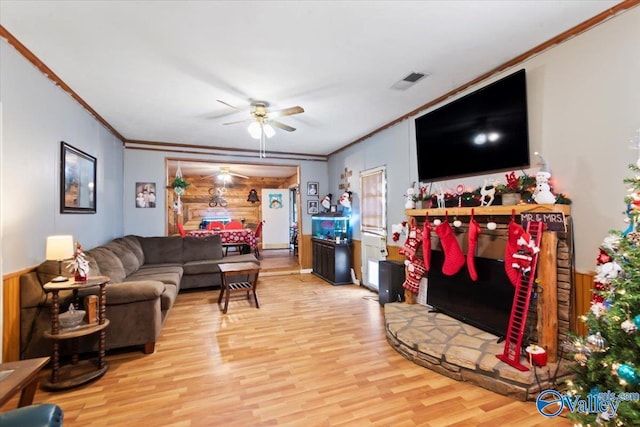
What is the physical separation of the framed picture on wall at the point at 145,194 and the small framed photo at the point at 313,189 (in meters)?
3.04

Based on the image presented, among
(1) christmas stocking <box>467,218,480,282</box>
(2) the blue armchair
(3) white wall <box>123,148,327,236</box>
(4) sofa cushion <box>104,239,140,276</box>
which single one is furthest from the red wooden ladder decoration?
(3) white wall <box>123,148,327,236</box>

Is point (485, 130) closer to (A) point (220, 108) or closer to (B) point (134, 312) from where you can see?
(A) point (220, 108)

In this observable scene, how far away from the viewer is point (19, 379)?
1.46 meters

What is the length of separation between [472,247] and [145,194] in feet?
17.5

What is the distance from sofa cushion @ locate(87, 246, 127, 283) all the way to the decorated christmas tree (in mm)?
4046

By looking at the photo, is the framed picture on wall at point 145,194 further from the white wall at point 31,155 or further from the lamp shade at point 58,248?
the lamp shade at point 58,248

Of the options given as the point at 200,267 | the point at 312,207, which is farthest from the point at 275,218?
the point at 200,267

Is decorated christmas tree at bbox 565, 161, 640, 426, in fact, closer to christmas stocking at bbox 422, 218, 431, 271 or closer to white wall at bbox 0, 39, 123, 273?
christmas stocking at bbox 422, 218, 431, 271

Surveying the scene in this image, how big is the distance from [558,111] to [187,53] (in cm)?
301

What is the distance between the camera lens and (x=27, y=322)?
2.39 m

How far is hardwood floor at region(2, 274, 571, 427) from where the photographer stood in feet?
6.19

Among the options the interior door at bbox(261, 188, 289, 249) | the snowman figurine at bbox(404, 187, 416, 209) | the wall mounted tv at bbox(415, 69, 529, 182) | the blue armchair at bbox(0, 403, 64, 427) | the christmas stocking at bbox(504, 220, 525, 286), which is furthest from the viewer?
the interior door at bbox(261, 188, 289, 249)

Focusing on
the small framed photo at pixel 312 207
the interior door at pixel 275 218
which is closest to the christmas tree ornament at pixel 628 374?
the small framed photo at pixel 312 207

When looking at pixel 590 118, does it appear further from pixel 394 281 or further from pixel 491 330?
pixel 394 281
